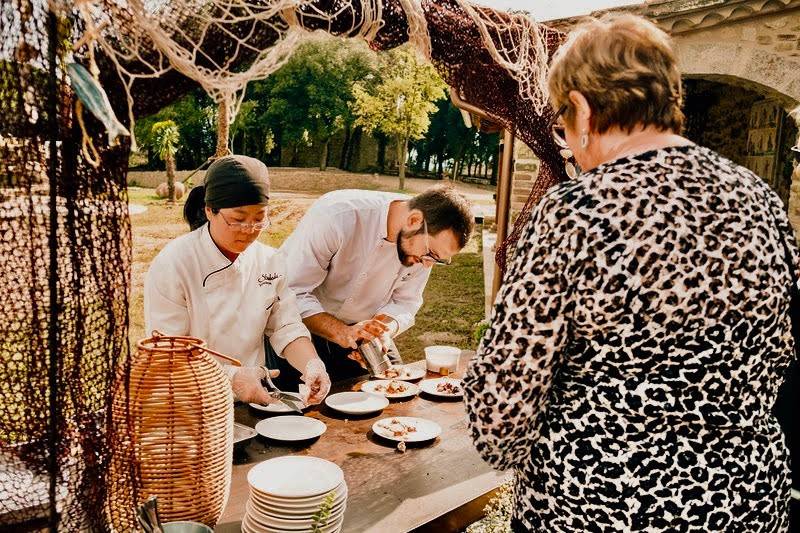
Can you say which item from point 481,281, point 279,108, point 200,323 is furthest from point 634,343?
point 279,108

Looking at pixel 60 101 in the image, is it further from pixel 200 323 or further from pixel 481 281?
pixel 481 281

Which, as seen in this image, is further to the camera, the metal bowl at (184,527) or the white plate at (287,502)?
the white plate at (287,502)

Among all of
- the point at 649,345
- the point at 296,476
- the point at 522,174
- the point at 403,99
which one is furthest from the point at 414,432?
the point at 403,99

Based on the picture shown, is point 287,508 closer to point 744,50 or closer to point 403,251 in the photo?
point 403,251

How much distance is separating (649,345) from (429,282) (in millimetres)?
10855

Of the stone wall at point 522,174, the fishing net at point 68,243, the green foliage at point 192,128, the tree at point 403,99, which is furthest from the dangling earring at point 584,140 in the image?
the green foliage at point 192,128

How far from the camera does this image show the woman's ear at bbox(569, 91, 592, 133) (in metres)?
1.27

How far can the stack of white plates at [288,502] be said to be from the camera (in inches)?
59.3

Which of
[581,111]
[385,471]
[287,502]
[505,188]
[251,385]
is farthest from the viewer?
[505,188]

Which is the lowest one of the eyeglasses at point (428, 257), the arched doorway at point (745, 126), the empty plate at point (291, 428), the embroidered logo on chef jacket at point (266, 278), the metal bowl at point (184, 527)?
the empty plate at point (291, 428)

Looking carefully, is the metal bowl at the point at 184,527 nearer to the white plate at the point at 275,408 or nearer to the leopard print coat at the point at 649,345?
the leopard print coat at the point at 649,345

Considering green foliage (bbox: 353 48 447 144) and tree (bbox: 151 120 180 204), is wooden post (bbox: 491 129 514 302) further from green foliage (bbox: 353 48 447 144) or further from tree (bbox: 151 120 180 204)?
green foliage (bbox: 353 48 447 144)

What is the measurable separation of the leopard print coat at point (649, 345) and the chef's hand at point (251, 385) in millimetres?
1050

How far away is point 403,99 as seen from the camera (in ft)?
93.4
